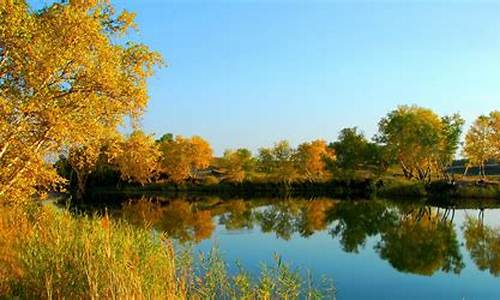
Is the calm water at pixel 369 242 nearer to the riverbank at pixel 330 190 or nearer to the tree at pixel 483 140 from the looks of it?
the riverbank at pixel 330 190

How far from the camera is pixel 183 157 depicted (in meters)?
96.0

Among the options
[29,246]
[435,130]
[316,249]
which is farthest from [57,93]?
[435,130]

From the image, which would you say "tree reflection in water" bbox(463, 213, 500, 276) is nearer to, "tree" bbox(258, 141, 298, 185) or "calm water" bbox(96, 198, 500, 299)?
"calm water" bbox(96, 198, 500, 299)

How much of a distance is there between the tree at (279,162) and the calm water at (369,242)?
38237 millimetres

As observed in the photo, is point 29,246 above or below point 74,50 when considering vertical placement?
below

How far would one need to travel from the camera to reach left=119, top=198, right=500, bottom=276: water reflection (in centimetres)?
3014

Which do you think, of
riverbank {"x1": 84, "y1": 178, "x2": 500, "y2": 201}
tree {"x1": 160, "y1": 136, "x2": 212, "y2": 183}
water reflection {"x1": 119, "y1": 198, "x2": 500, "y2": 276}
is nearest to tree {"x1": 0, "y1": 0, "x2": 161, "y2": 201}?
water reflection {"x1": 119, "y1": 198, "x2": 500, "y2": 276}

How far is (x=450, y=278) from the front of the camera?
25.3 m

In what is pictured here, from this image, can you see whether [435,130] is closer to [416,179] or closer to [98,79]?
[416,179]

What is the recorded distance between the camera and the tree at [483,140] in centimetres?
8325

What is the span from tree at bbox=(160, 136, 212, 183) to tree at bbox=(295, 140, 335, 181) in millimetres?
18028

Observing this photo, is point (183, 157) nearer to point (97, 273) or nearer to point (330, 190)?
point (330, 190)

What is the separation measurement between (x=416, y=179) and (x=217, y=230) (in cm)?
5872

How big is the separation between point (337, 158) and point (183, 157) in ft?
99.4
